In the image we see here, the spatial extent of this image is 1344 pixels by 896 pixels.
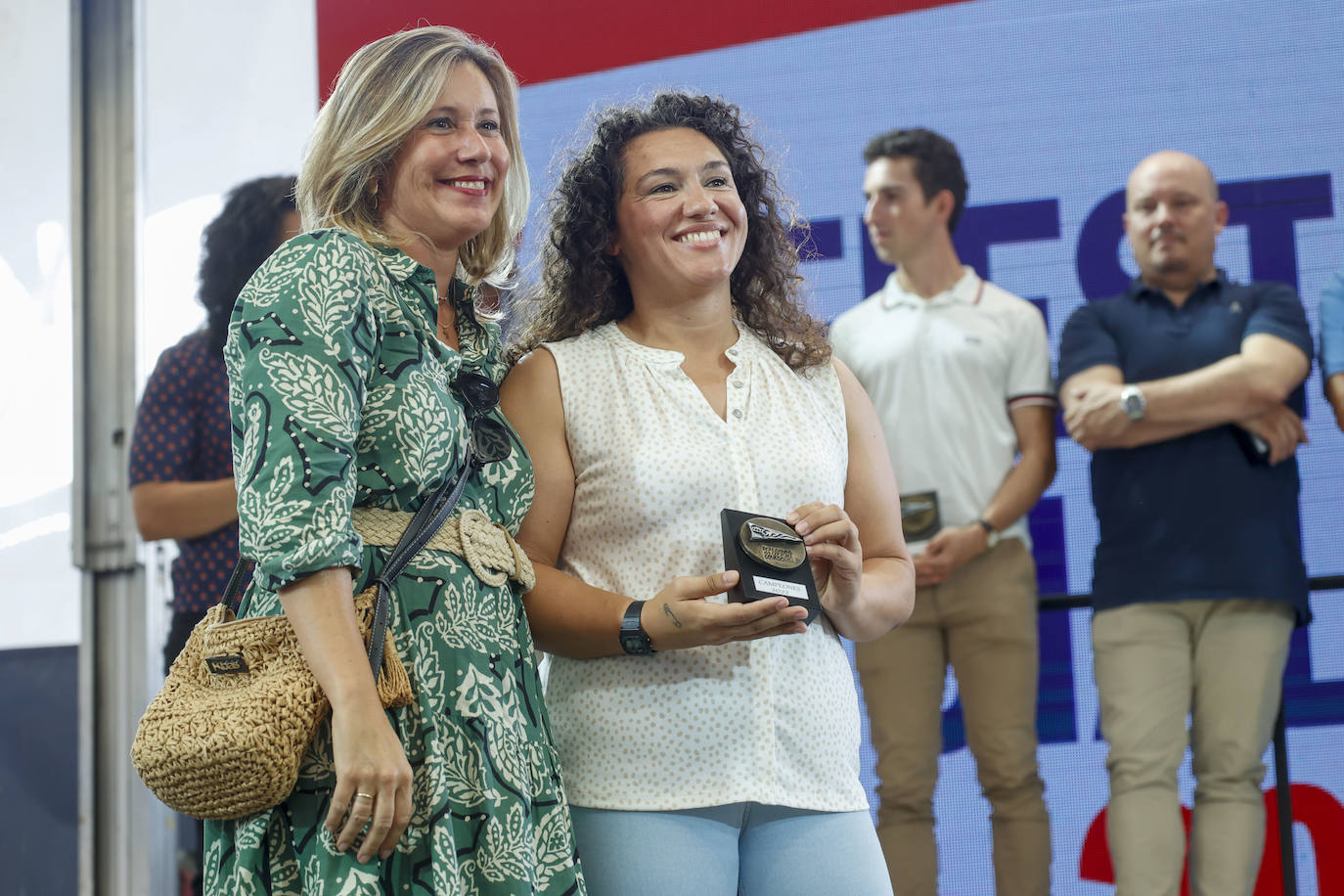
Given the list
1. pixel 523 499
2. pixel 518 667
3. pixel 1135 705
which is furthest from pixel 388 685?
pixel 1135 705

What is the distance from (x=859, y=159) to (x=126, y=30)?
6.80 feet

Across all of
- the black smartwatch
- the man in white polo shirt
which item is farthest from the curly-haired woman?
the man in white polo shirt

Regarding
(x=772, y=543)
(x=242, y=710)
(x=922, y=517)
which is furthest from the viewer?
(x=922, y=517)

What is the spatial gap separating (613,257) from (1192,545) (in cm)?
171

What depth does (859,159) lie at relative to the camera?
11.9ft

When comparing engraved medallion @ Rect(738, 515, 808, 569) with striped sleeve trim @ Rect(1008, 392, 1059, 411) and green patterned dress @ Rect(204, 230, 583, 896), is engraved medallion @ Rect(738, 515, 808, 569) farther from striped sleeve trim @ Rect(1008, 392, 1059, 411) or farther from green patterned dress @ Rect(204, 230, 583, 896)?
striped sleeve trim @ Rect(1008, 392, 1059, 411)

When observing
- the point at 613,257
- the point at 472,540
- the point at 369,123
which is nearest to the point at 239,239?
the point at 613,257

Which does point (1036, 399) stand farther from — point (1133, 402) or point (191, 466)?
point (191, 466)

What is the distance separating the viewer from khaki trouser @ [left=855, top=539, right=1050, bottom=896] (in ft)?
10.2

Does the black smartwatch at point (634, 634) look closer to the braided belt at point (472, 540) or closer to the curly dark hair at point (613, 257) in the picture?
the braided belt at point (472, 540)

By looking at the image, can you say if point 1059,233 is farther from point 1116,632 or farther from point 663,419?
point 663,419

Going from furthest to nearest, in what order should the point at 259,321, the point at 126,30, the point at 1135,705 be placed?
1. the point at 126,30
2. the point at 1135,705
3. the point at 259,321

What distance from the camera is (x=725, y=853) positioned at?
1631 millimetres

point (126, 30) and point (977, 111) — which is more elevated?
point (126, 30)
